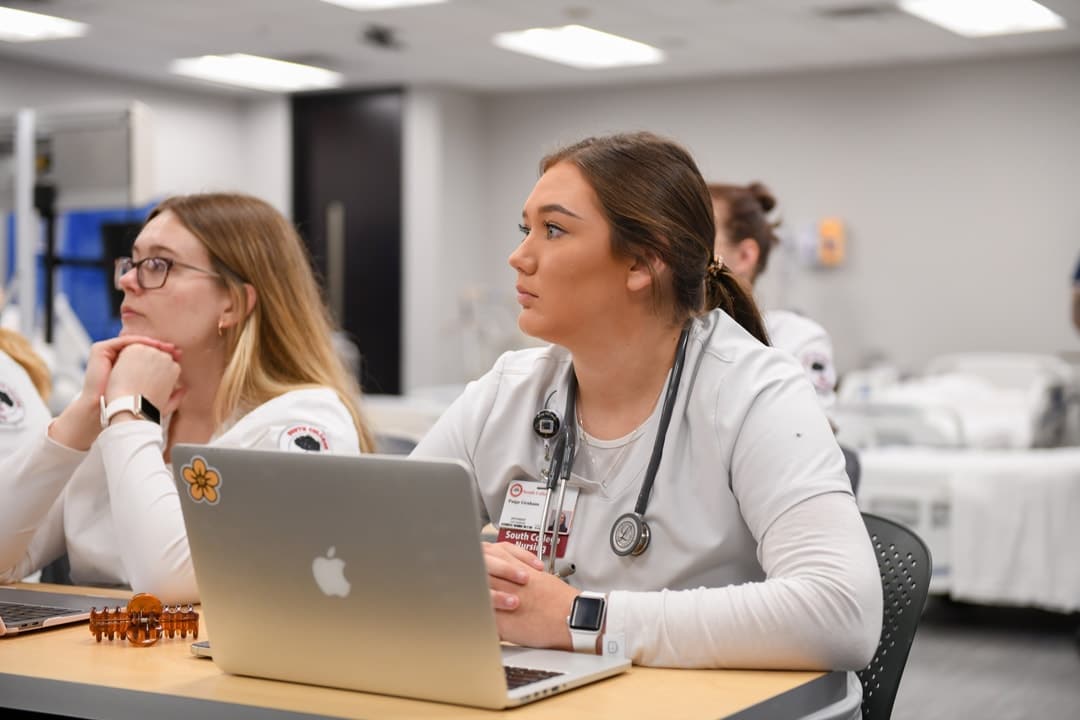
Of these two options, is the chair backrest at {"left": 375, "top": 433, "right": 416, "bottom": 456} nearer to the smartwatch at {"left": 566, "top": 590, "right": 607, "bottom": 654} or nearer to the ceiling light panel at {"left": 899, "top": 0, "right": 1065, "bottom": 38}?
the smartwatch at {"left": 566, "top": 590, "right": 607, "bottom": 654}

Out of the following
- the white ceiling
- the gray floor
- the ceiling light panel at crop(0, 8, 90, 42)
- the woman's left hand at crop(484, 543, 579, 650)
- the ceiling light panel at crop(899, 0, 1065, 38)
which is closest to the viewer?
the woman's left hand at crop(484, 543, 579, 650)

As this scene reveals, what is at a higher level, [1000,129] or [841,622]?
[1000,129]

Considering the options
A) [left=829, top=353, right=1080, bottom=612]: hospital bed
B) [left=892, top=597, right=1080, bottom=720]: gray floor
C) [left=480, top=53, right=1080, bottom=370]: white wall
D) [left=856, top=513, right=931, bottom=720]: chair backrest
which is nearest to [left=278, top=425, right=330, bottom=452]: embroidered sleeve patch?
[left=856, top=513, right=931, bottom=720]: chair backrest

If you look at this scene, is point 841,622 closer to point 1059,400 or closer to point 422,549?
point 422,549

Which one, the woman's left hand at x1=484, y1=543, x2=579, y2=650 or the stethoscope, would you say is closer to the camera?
the woman's left hand at x1=484, y1=543, x2=579, y2=650

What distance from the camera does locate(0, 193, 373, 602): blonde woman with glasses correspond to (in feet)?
6.32

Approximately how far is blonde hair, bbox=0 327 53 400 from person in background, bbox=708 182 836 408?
1.55m

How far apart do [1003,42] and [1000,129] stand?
62 cm

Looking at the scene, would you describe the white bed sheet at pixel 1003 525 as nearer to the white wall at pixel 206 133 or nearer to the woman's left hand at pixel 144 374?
the woman's left hand at pixel 144 374

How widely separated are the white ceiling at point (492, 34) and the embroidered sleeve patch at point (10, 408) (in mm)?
4969

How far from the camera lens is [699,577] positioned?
65.1 inches

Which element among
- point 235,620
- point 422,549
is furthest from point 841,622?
point 235,620

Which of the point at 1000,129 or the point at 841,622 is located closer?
the point at 841,622

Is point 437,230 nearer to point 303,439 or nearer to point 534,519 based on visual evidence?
point 303,439
